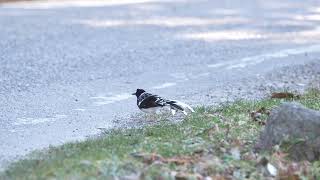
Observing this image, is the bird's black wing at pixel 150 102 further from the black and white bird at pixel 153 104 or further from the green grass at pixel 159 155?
the green grass at pixel 159 155

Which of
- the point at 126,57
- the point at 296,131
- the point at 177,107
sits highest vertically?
the point at 296,131

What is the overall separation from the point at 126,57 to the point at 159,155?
6649 mm

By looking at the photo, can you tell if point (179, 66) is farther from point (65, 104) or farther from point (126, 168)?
point (126, 168)

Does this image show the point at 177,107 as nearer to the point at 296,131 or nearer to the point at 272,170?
the point at 296,131

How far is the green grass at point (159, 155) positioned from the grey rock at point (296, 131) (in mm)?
137

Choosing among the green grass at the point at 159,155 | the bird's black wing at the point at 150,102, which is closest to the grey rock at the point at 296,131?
the green grass at the point at 159,155

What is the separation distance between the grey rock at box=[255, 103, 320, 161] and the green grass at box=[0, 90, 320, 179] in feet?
0.45

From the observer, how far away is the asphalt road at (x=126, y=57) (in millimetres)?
8648

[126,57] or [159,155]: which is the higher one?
[159,155]

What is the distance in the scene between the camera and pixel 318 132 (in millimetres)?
6152

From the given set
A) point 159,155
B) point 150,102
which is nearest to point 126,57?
point 150,102

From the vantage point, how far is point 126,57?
492 inches

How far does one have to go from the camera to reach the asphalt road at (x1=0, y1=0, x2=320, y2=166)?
28.4ft

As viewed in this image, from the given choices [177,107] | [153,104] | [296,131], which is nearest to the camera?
[296,131]
